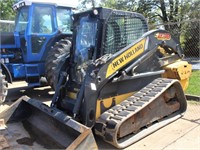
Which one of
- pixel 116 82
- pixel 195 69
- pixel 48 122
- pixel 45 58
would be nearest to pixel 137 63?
pixel 116 82

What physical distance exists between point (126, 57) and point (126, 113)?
3.05 ft

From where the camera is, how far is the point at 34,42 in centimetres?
694

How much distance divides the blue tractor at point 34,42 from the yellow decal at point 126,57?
275cm

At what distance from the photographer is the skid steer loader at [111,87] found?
3.78 meters

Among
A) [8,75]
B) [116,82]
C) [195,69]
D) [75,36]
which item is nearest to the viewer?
[116,82]

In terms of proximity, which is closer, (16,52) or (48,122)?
(48,122)

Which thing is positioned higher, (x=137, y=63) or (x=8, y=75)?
(x=137, y=63)

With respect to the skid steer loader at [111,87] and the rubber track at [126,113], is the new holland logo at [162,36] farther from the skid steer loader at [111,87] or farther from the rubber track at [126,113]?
the rubber track at [126,113]

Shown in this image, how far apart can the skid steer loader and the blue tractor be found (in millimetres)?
1995

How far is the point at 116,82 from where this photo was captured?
4125mm

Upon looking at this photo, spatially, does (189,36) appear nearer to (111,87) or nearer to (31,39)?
(31,39)

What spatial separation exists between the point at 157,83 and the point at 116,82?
2.63 feet

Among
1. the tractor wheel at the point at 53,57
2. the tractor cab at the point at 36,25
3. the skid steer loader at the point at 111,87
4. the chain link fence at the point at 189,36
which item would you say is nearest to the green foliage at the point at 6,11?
the chain link fence at the point at 189,36

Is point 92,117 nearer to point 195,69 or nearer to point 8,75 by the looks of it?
point 8,75
